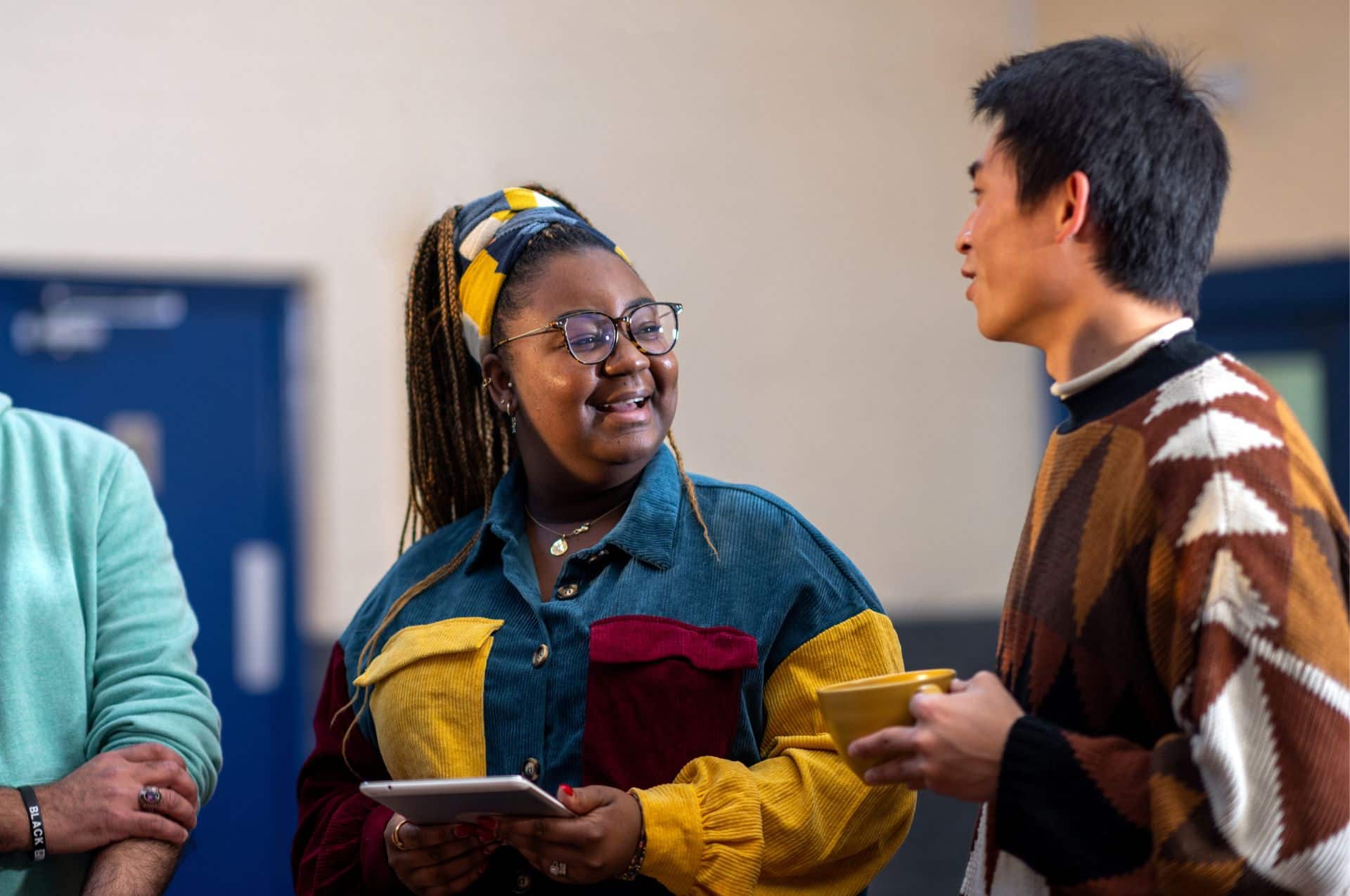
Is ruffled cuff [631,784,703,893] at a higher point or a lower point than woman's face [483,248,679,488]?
lower

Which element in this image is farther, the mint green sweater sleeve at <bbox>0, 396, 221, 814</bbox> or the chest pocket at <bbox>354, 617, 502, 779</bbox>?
the mint green sweater sleeve at <bbox>0, 396, 221, 814</bbox>

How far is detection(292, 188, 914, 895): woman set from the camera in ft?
Answer: 4.73

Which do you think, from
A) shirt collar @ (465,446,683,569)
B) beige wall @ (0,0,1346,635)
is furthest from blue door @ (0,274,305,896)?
shirt collar @ (465,446,683,569)

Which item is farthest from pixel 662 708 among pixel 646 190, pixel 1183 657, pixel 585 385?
pixel 646 190

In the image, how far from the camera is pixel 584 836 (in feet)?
4.40

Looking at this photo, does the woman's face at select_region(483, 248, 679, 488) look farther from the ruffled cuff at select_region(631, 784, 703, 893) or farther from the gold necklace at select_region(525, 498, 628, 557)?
the ruffled cuff at select_region(631, 784, 703, 893)

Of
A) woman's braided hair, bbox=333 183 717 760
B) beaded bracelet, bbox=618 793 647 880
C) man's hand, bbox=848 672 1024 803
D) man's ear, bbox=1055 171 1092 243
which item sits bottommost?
beaded bracelet, bbox=618 793 647 880

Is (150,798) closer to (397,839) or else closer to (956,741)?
(397,839)

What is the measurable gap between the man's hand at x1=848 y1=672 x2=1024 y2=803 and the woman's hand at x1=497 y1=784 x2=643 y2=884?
308mm

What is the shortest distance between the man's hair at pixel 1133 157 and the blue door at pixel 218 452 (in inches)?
118

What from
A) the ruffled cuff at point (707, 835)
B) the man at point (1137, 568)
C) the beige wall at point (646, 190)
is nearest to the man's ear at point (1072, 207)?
the man at point (1137, 568)

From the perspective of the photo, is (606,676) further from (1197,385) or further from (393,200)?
(393,200)

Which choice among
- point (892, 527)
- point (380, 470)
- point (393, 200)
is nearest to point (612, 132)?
point (393, 200)

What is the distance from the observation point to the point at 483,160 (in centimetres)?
407
